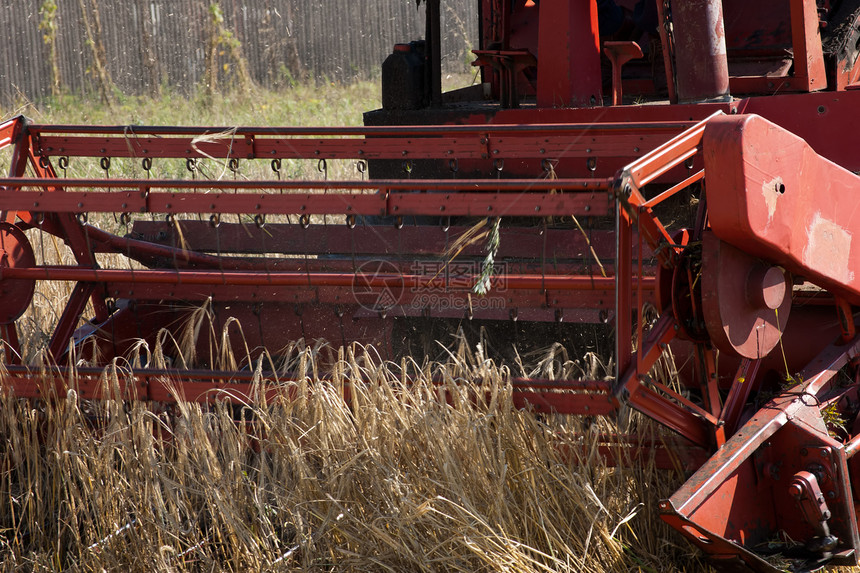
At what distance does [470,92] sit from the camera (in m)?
5.94

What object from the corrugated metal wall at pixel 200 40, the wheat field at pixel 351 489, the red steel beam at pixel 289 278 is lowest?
the wheat field at pixel 351 489

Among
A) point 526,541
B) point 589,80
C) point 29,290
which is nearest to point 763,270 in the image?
point 526,541

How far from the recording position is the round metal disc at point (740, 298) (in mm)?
2205

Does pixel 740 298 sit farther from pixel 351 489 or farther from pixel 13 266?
pixel 13 266

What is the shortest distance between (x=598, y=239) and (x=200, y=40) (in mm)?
13628

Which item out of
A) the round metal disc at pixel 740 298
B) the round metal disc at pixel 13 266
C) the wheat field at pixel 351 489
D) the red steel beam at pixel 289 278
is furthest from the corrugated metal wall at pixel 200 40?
the round metal disc at pixel 740 298

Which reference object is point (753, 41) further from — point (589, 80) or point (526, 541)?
point (526, 541)

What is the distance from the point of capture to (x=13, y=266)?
3.53 meters

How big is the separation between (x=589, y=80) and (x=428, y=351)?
1441mm

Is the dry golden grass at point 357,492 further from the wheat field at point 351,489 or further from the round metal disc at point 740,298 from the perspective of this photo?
the round metal disc at point 740,298

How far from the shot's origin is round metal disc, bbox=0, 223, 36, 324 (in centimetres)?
350

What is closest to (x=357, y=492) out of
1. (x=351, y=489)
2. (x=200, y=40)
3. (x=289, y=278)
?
(x=351, y=489)

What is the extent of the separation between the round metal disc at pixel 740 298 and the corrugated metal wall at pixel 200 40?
13112 mm

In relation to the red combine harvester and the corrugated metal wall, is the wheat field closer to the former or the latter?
the red combine harvester
